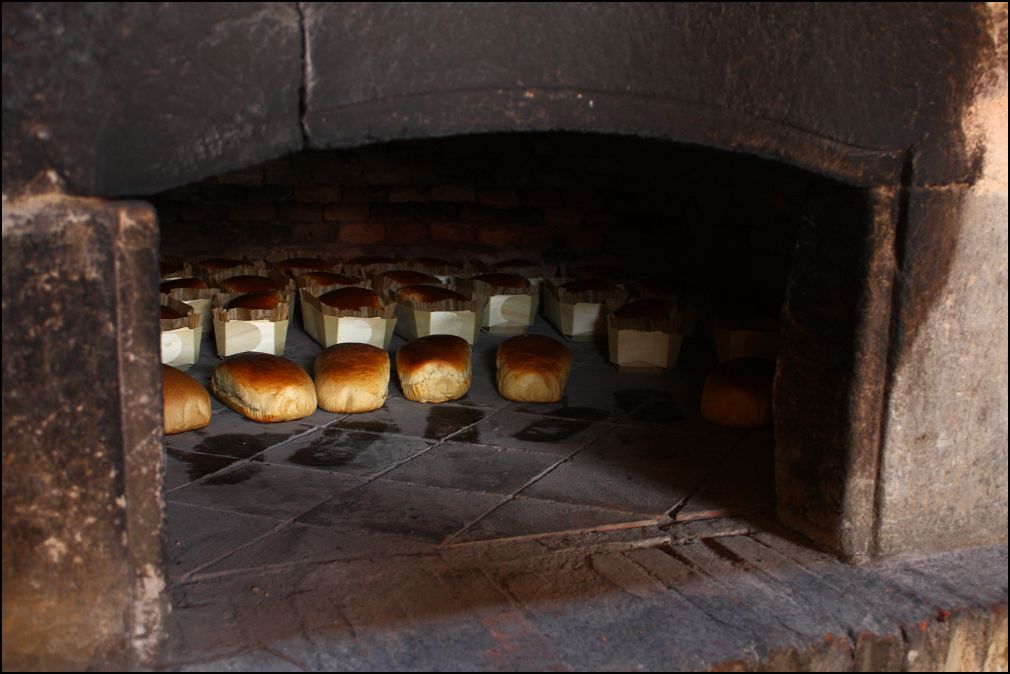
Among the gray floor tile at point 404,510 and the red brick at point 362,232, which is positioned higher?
the red brick at point 362,232

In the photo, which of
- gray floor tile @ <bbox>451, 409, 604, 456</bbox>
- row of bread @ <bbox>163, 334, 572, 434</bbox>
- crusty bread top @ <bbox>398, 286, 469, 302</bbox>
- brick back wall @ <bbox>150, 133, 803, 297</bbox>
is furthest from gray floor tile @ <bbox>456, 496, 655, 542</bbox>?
brick back wall @ <bbox>150, 133, 803, 297</bbox>

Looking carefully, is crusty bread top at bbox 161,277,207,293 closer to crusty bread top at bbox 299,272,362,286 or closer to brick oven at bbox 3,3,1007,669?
crusty bread top at bbox 299,272,362,286

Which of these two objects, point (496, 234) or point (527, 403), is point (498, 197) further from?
point (527, 403)

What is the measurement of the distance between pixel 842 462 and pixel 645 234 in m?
3.32

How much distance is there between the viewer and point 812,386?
2482 mm

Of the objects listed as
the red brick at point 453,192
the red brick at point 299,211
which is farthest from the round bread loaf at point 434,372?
the red brick at point 299,211

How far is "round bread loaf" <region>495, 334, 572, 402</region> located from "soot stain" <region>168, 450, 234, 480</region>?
3.81 ft

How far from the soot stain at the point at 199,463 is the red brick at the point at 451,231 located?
2573 mm

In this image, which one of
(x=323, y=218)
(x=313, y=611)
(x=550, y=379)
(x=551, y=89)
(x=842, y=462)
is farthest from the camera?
(x=323, y=218)

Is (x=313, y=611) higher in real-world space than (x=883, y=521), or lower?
lower

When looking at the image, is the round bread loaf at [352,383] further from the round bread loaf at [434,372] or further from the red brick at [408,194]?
the red brick at [408,194]

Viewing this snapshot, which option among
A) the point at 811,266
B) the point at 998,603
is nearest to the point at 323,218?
the point at 811,266

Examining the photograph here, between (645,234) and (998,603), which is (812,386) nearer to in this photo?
(998,603)

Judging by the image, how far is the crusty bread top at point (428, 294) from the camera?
4.47 metres
